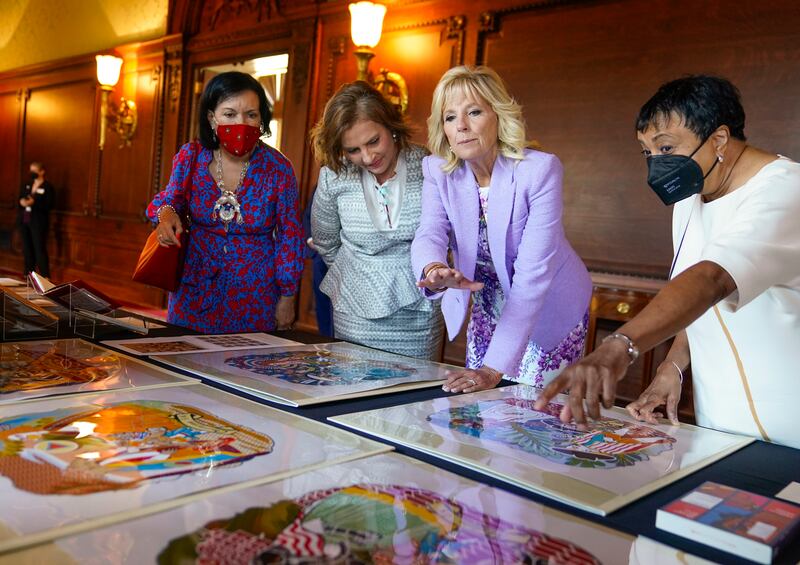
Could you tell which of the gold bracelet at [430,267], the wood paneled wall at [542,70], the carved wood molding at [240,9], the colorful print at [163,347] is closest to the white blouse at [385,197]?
the gold bracelet at [430,267]

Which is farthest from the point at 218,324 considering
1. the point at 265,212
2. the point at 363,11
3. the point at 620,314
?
the point at 363,11

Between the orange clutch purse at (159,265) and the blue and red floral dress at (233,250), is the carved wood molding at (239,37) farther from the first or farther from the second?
the orange clutch purse at (159,265)

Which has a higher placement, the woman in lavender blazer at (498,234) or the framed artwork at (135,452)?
the woman in lavender blazer at (498,234)

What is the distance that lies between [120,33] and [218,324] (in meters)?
7.67

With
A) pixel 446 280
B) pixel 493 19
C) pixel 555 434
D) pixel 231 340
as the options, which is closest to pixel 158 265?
pixel 231 340

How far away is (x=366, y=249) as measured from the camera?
2377 mm

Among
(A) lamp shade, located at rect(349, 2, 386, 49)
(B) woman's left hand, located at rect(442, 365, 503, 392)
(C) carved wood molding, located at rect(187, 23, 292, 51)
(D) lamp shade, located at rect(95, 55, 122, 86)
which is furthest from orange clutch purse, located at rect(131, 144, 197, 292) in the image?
(D) lamp shade, located at rect(95, 55, 122, 86)

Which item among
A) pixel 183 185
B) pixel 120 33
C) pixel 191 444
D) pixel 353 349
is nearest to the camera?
pixel 191 444

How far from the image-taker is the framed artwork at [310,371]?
1400mm

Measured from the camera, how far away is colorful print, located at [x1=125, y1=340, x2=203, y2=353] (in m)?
1.75

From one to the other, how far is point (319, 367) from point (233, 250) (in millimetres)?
876

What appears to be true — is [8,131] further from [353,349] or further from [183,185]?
[353,349]

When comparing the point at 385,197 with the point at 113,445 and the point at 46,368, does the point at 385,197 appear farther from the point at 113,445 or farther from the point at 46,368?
the point at 113,445

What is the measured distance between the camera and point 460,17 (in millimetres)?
5074
